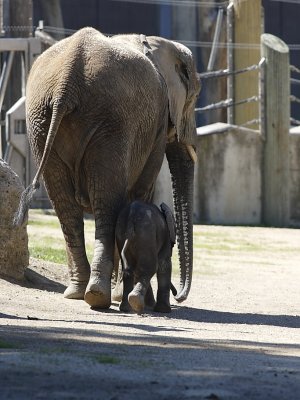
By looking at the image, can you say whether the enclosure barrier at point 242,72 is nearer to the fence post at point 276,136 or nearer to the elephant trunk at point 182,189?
the fence post at point 276,136

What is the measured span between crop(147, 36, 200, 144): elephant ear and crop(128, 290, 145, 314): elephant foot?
2.23 metres

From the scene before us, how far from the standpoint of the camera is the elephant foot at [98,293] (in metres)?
10.8

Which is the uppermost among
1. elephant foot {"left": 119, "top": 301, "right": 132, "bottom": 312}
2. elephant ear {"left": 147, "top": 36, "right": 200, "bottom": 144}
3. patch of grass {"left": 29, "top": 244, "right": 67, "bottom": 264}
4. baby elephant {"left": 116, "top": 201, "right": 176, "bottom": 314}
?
elephant ear {"left": 147, "top": 36, "right": 200, "bottom": 144}

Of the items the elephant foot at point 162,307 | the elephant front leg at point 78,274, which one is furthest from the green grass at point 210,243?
the elephant foot at point 162,307

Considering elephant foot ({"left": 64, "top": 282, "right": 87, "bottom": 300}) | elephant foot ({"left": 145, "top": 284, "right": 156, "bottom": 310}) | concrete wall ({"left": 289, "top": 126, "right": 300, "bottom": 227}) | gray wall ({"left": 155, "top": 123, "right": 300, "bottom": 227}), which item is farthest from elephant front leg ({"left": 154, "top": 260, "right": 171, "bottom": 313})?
concrete wall ({"left": 289, "top": 126, "right": 300, "bottom": 227})

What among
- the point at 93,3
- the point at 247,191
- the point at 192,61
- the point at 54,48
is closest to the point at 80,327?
the point at 54,48

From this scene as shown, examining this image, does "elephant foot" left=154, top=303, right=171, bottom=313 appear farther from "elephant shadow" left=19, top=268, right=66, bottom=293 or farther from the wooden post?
the wooden post

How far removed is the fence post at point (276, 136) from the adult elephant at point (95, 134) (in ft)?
37.7

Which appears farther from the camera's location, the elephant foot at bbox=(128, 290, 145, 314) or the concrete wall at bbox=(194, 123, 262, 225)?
the concrete wall at bbox=(194, 123, 262, 225)

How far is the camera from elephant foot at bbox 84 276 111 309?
35.4ft

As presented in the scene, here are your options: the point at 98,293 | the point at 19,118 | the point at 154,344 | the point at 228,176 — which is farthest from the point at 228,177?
the point at 154,344

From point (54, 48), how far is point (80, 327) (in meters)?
2.93

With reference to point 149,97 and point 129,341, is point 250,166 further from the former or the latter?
point 129,341

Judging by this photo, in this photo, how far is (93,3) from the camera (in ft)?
103
